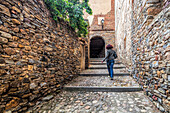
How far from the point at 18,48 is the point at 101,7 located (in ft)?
38.4

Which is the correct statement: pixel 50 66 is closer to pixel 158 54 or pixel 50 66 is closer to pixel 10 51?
pixel 10 51

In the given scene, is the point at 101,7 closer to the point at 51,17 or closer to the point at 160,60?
the point at 51,17

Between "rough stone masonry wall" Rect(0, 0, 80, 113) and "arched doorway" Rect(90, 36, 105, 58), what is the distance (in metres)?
10.2

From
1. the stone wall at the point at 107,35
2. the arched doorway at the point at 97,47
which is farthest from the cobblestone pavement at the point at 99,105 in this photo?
the arched doorway at the point at 97,47

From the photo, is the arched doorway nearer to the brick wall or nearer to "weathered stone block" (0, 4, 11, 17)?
the brick wall

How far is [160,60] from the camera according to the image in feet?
5.76

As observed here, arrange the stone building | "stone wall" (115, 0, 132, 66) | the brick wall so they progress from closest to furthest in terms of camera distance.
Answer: "stone wall" (115, 0, 132, 66), the stone building, the brick wall

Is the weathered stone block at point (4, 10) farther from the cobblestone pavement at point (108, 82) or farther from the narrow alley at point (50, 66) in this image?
the cobblestone pavement at point (108, 82)

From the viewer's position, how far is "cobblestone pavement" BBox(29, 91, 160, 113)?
6.11ft

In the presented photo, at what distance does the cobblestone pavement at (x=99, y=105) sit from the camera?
73.3 inches

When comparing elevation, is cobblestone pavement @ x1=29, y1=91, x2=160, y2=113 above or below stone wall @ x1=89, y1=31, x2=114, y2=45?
below

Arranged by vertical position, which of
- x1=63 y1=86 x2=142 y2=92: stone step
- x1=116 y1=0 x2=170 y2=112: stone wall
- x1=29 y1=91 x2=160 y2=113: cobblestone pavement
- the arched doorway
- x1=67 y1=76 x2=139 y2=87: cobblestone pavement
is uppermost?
the arched doorway

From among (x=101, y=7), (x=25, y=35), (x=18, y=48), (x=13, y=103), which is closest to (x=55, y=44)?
(x=25, y=35)

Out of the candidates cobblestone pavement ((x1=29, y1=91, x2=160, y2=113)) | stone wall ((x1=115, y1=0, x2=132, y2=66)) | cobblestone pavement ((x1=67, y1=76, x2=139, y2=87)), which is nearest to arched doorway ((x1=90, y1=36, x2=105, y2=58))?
stone wall ((x1=115, y1=0, x2=132, y2=66))
